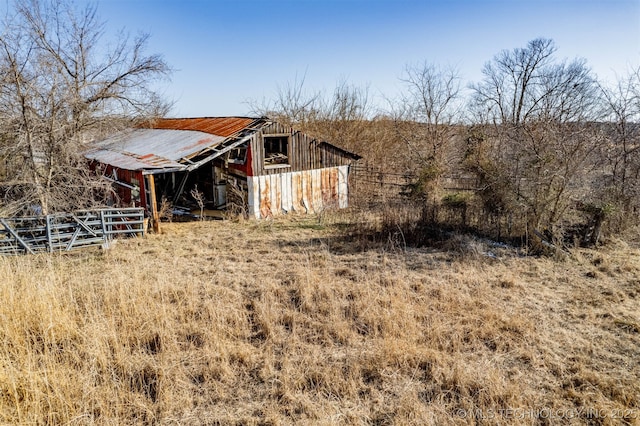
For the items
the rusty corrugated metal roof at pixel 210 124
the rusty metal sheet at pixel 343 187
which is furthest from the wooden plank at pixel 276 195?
the rusty metal sheet at pixel 343 187

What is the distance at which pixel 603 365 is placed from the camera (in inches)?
165

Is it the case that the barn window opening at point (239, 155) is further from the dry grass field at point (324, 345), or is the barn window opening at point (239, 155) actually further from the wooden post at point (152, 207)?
the dry grass field at point (324, 345)

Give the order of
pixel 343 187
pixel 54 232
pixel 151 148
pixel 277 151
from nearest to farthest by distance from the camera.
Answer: pixel 54 232, pixel 151 148, pixel 277 151, pixel 343 187

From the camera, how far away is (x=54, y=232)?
8.52 meters

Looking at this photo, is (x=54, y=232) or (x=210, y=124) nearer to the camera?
(x=54, y=232)

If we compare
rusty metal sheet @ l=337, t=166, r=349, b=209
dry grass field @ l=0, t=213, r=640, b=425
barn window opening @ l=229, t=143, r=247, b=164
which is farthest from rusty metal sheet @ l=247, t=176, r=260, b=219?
dry grass field @ l=0, t=213, r=640, b=425

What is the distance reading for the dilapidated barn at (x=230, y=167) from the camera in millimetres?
12016

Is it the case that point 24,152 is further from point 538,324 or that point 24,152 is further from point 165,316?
point 538,324

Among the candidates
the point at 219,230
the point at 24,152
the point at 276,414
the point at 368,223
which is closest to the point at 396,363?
the point at 276,414

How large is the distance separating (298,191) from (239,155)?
2700 millimetres

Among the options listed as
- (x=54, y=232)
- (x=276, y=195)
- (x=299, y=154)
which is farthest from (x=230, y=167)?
(x=54, y=232)

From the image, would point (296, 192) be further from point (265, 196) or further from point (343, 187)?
point (343, 187)

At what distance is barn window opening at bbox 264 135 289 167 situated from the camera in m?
13.9

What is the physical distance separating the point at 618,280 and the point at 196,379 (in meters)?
7.55
